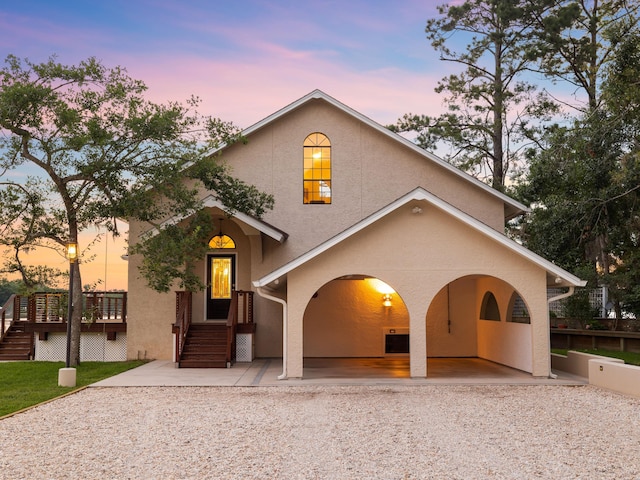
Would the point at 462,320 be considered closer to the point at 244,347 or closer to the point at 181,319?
the point at 244,347

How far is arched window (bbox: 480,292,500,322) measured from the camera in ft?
57.1

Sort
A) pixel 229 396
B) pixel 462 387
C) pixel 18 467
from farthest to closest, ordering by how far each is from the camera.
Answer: pixel 462 387, pixel 229 396, pixel 18 467

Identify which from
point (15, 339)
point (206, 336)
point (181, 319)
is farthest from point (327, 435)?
point (15, 339)

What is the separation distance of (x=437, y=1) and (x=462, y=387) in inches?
835

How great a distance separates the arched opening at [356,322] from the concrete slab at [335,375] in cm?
118

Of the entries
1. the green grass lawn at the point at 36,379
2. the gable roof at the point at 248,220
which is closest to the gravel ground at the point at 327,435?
the green grass lawn at the point at 36,379

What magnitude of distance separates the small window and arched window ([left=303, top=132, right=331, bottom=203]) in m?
2.68

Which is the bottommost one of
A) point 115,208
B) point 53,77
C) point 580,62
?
point 115,208

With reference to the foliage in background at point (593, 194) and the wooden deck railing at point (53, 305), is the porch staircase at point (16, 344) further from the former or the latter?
the foliage in background at point (593, 194)

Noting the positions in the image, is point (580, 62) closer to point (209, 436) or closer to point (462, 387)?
point (462, 387)

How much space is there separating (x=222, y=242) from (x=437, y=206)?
7517 mm

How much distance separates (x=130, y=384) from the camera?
13102 millimetres

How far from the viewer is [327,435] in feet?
27.6

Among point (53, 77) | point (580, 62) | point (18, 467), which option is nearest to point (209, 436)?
point (18, 467)
